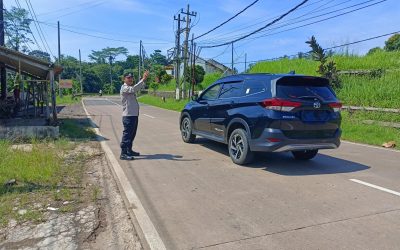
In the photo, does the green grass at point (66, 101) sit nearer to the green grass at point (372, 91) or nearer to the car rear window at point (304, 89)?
the green grass at point (372, 91)

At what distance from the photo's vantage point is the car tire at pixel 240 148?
7594 mm

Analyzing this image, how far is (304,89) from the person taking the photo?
288 inches

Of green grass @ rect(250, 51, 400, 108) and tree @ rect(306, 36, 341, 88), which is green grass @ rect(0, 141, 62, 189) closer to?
green grass @ rect(250, 51, 400, 108)

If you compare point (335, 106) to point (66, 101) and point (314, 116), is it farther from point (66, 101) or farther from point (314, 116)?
point (66, 101)

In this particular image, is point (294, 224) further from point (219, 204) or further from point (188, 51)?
point (188, 51)

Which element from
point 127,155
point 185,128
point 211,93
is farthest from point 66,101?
point 127,155

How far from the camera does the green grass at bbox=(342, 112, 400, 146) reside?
11641 mm

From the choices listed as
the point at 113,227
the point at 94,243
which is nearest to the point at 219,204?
the point at 113,227

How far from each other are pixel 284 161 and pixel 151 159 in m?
2.96

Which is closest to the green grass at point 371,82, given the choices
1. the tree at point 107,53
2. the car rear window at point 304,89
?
the car rear window at point 304,89

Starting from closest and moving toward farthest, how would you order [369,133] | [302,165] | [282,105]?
[282,105], [302,165], [369,133]

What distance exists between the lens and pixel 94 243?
417 centimetres

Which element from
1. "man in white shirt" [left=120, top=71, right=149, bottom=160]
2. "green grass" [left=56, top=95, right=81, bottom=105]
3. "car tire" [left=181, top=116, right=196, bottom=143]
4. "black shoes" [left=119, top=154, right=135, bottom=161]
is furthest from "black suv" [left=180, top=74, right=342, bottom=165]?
"green grass" [left=56, top=95, right=81, bottom=105]

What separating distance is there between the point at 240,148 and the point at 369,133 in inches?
266
